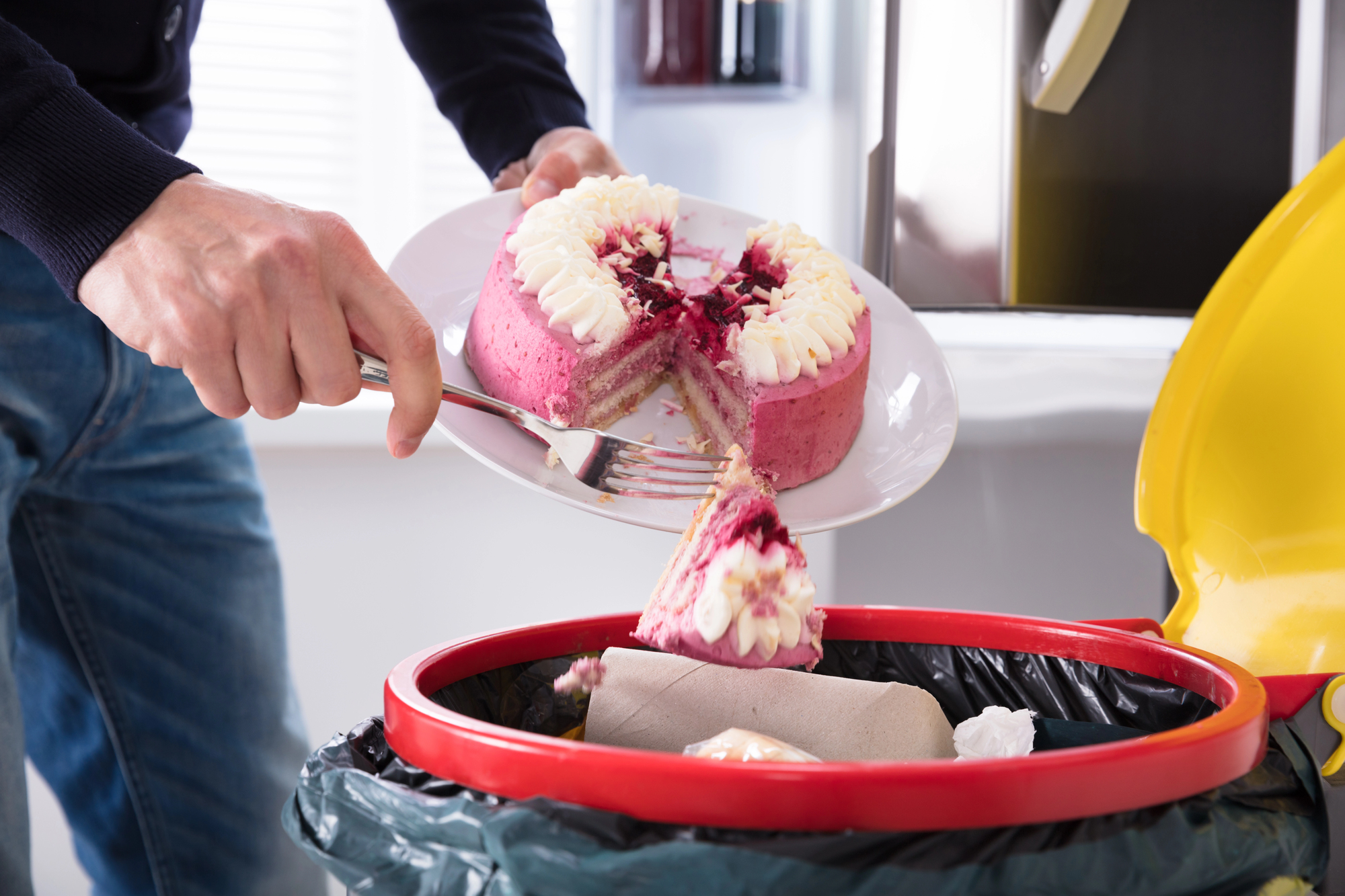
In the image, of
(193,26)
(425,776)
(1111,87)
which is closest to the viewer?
(425,776)

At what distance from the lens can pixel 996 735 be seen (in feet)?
2.21

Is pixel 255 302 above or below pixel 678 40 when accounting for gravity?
below

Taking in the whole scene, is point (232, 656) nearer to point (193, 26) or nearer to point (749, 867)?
point (193, 26)

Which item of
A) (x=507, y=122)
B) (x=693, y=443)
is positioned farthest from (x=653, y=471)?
(x=507, y=122)

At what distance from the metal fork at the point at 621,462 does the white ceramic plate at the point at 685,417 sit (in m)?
0.02

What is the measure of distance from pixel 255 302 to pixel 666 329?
554 mm

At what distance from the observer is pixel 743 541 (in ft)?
2.07

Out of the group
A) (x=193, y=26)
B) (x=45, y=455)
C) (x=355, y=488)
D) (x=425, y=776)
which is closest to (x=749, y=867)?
(x=425, y=776)

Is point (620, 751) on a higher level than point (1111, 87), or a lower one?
lower

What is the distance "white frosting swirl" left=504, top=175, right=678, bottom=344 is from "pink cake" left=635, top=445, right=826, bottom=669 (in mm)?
395

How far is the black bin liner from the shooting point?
16.8 inches

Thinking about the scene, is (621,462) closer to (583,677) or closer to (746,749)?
(583,677)

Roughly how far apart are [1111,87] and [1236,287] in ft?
1.77

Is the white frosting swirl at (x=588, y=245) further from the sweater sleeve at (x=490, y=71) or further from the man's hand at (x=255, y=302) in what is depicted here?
the man's hand at (x=255, y=302)
